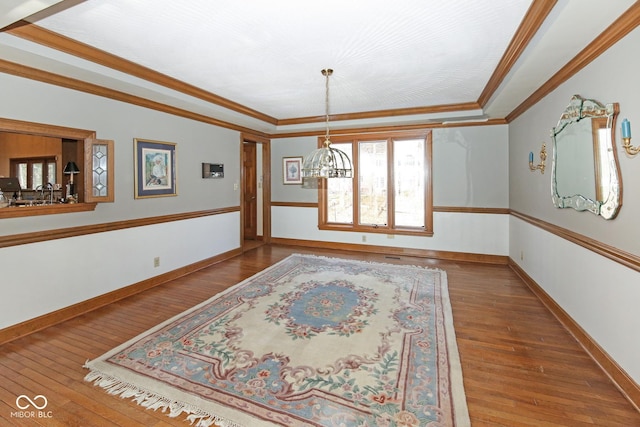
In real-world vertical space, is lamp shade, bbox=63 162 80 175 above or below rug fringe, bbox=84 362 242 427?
above

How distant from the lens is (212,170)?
5.09 m

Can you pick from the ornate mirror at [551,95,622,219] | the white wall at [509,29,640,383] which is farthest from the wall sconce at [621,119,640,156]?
the ornate mirror at [551,95,622,219]

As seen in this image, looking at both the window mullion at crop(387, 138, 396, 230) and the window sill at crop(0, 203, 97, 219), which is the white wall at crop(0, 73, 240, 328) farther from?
the window mullion at crop(387, 138, 396, 230)

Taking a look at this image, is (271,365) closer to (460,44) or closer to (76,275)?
(76,275)

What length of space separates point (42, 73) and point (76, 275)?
1994 millimetres

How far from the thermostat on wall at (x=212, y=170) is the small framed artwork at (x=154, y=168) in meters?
0.59

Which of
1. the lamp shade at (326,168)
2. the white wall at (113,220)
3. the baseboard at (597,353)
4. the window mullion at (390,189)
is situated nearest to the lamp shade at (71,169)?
the white wall at (113,220)

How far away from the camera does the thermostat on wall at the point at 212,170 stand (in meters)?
4.97

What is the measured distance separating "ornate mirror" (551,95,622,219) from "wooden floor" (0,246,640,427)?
1169 mm

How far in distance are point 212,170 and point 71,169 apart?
6.54 ft

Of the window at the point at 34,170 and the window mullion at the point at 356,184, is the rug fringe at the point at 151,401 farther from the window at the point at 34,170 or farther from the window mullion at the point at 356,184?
the window mullion at the point at 356,184

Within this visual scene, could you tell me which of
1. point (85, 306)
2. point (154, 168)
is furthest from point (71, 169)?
point (85, 306)

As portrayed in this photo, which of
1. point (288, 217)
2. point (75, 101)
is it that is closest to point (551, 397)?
point (75, 101)

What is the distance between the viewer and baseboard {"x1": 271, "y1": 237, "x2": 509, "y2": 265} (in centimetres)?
523
